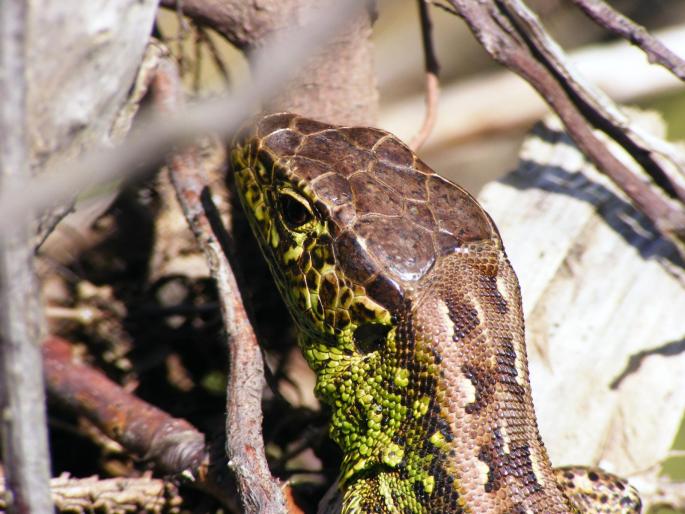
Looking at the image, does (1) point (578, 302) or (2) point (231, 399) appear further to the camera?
(1) point (578, 302)

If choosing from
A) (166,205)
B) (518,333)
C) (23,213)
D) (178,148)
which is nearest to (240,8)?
(178,148)

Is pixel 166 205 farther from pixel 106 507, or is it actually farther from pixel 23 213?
pixel 23 213

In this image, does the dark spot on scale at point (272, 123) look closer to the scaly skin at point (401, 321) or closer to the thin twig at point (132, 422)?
the scaly skin at point (401, 321)

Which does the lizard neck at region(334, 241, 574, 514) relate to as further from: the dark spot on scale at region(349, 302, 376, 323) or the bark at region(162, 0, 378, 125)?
the bark at region(162, 0, 378, 125)

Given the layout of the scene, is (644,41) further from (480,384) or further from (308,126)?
(480,384)

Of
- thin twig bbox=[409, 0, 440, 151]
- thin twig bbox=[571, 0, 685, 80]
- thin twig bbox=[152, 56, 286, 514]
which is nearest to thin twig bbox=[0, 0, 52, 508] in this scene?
thin twig bbox=[152, 56, 286, 514]

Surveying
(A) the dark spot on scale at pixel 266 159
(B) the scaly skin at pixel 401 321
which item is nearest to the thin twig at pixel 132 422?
(B) the scaly skin at pixel 401 321

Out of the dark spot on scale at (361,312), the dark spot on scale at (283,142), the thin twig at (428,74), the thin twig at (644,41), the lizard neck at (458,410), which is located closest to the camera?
the lizard neck at (458,410)

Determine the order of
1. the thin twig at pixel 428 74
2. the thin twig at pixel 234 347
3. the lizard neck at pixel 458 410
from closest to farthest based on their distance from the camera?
the thin twig at pixel 234 347, the lizard neck at pixel 458 410, the thin twig at pixel 428 74
